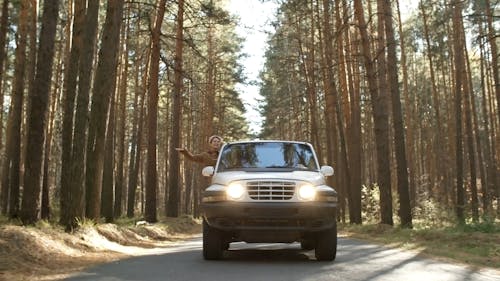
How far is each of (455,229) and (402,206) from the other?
3074 millimetres

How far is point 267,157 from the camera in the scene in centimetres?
940

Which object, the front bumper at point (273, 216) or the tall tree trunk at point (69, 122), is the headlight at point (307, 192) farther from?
the tall tree trunk at point (69, 122)

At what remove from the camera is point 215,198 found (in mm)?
8195

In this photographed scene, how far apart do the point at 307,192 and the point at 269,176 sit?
2.08 feet

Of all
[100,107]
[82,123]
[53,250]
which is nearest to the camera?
[53,250]

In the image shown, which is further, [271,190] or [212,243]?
[212,243]

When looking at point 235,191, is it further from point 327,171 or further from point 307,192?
point 327,171

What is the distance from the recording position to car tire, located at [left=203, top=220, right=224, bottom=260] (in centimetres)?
841

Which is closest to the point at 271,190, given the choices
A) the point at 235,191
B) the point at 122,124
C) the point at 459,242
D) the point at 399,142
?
the point at 235,191

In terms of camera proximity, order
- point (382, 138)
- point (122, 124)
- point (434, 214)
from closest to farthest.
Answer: point (382, 138) → point (434, 214) → point (122, 124)

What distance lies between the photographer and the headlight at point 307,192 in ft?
26.6

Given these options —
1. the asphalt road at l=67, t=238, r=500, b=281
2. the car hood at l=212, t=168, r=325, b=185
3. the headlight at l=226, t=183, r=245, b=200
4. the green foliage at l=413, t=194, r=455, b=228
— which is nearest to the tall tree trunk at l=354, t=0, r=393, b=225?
the green foliage at l=413, t=194, r=455, b=228

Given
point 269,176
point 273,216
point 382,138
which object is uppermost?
point 382,138

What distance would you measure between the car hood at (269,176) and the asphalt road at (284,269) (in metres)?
1.27
